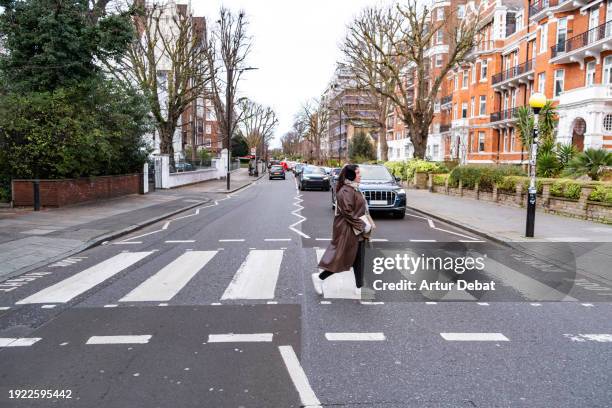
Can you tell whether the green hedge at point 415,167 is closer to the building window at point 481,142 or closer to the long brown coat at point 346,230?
the building window at point 481,142

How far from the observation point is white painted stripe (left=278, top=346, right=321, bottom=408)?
372cm

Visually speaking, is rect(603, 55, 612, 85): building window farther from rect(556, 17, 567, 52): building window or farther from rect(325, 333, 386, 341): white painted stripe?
rect(325, 333, 386, 341): white painted stripe

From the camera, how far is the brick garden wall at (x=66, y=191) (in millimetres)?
17125

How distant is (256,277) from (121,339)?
3.00 meters

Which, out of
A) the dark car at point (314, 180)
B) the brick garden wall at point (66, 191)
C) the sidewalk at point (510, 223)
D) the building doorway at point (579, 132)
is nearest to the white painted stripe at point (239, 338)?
the sidewalk at point (510, 223)

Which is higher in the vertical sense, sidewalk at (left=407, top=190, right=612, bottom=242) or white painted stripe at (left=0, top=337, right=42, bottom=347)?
sidewalk at (left=407, top=190, right=612, bottom=242)

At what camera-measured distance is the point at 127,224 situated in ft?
46.4

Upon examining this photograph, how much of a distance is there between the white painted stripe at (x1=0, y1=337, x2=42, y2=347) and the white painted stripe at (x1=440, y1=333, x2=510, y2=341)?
4.14 metres

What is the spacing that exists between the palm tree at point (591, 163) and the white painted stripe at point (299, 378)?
16.7 metres

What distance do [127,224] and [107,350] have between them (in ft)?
32.6

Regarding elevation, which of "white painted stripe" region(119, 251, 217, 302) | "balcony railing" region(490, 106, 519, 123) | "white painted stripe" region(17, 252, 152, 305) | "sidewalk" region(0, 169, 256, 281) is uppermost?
"balcony railing" region(490, 106, 519, 123)

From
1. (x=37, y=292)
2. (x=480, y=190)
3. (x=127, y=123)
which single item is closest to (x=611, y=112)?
(x=480, y=190)

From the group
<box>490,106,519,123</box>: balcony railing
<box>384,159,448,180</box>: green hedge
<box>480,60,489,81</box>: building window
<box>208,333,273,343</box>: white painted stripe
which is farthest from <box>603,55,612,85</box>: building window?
<box>208,333,273,343</box>: white painted stripe

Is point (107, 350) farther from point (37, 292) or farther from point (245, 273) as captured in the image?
point (245, 273)
